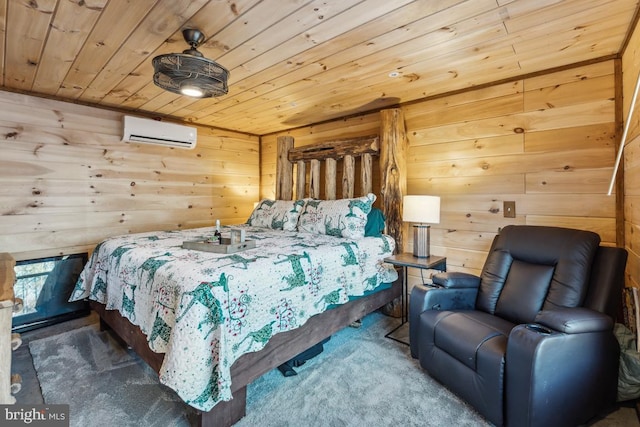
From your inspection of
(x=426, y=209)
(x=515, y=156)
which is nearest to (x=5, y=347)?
(x=426, y=209)

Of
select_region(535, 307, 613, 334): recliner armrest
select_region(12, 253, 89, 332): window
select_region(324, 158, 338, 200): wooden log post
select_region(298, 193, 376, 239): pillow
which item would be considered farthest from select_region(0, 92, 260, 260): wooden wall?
select_region(535, 307, 613, 334): recliner armrest

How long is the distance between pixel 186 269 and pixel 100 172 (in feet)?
7.79

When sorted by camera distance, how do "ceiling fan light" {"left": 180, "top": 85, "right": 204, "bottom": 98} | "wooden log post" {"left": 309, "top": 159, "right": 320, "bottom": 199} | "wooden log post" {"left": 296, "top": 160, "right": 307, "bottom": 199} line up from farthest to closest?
"wooden log post" {"left": 296, "top": 160, "right": 307, "bottom": 199}
"wooden log post" {"left": 309, "top": 159, "right": 320, "bottom": 199}
"ceiling fan light" {"left": 180, "top": 85, "right": 204, "bottom": 98}

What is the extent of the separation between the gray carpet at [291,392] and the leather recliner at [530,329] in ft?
0.59

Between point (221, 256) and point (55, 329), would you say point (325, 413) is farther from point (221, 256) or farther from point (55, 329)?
point (55, 329)

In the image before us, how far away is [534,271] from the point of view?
1.98 meters

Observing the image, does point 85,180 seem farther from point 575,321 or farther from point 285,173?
point 575,321

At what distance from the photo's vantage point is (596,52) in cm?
204

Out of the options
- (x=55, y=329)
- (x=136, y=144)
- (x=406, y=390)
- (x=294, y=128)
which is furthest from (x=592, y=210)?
A: (x=55, y=329)

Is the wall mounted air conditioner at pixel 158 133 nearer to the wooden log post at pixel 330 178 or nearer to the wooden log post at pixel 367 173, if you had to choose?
the wooden log post at pixel 330 178

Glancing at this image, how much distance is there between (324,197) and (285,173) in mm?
632

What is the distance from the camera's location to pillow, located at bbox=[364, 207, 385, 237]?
9.67ft

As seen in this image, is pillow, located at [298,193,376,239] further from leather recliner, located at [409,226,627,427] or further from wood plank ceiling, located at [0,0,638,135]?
wood plank ceiling, located at [0,0,638,135]

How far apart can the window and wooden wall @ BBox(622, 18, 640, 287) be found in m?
4.43
